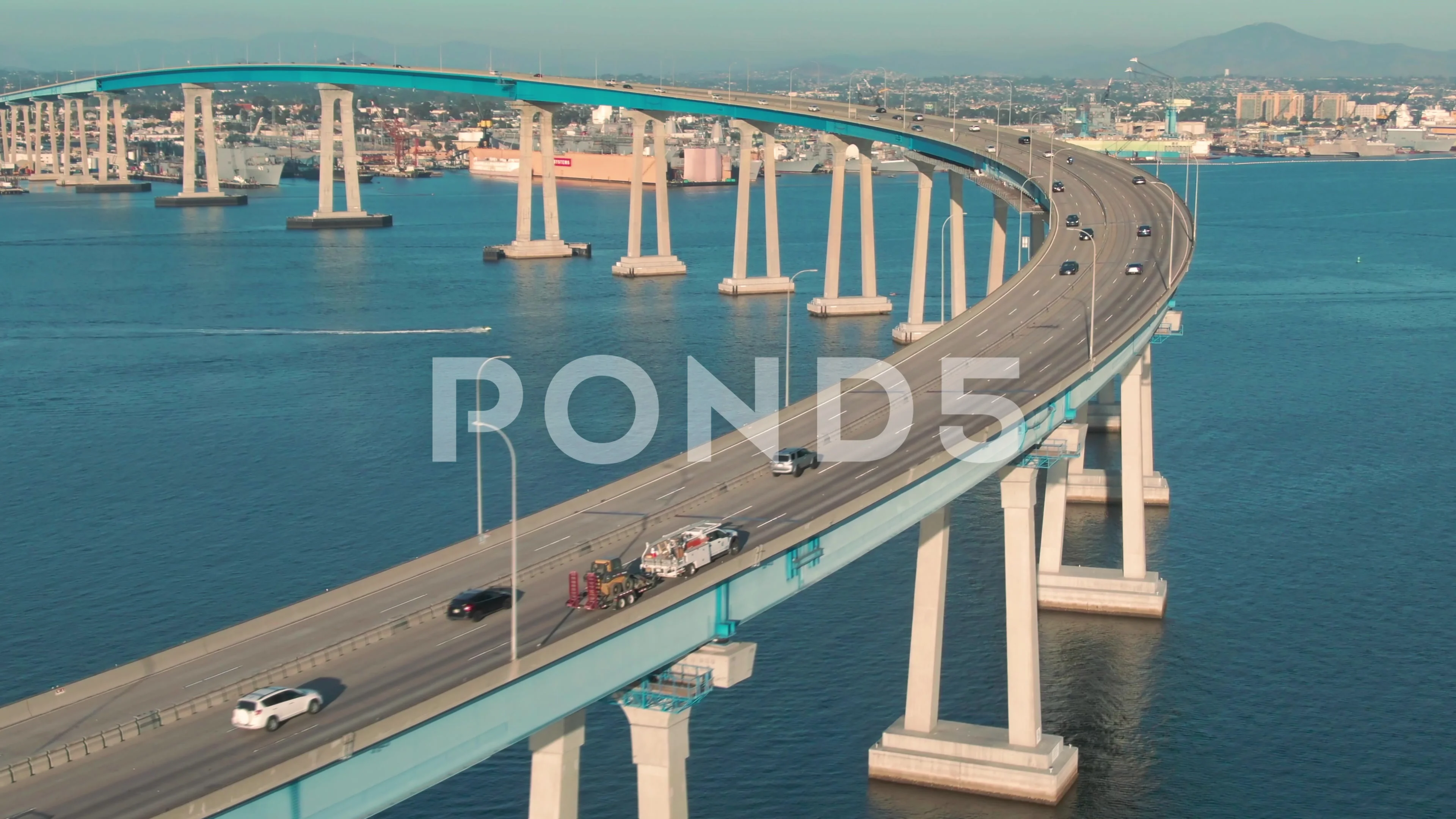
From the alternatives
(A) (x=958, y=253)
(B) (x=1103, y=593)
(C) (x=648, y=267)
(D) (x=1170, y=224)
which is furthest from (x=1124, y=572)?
(C) (x=648, y=267)

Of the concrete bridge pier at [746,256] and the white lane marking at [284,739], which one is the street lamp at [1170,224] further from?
the white lane marking at [284,739]

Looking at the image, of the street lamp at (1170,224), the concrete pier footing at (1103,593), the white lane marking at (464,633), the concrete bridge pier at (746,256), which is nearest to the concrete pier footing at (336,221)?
the concrete bridge pier at (746,256)

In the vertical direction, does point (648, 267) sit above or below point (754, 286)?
above

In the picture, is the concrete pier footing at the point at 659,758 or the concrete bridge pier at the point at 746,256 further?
the concrete bridge pier at the point at 746,256

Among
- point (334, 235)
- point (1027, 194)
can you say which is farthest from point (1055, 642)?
point (334, 235)

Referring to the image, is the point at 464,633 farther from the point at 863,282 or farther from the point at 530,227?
the point at 530,227

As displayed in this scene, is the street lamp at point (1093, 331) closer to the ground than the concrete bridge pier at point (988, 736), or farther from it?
farther from it

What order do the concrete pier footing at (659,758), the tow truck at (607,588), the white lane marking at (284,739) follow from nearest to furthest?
the white lane marking at (284,739), the concrete pier footing at (659,758), the tow truck at (607,588)
